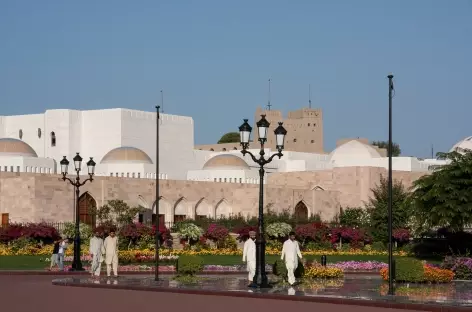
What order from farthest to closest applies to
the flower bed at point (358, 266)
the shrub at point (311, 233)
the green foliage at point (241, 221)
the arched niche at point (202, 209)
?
the arched niche at point (202, 209) → the green foliage at point (241, 221) → the shrub at point (311, 233) → the flower bed at point (358, 266)

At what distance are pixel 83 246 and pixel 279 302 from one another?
22.8m

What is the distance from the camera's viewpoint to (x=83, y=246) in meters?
39.1

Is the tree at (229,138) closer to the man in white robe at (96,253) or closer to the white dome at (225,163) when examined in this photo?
the white dome at (225,163)

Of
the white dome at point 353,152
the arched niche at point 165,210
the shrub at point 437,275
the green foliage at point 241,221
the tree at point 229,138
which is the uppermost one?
the tree at point 229,138

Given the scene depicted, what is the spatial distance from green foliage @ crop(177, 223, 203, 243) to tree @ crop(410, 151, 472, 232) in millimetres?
13674

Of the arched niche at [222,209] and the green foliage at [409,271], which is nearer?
the green foliage at [409,271]

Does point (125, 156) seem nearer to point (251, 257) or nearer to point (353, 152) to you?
point (353, 152)

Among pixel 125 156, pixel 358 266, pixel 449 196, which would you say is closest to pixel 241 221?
pixel 125 156

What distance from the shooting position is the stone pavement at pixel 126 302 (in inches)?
618

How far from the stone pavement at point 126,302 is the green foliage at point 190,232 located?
22118 millimetres

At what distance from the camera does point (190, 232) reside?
4291 cm

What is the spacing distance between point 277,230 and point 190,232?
4252 millimetres

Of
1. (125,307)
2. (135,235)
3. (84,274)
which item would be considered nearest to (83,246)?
(135,235)

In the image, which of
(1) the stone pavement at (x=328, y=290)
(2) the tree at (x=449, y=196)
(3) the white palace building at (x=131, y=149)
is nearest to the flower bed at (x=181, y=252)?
(2) the tree at (x=449, y=196)
